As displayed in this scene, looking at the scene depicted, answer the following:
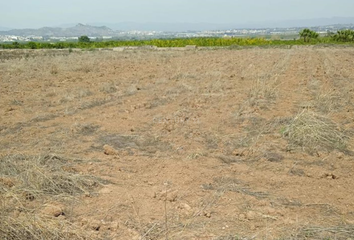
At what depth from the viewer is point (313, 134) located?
637cm

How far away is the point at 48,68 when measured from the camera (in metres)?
18.2

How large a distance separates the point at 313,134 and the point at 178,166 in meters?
2.75

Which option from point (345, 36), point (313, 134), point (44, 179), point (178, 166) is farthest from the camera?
point (345, 36)

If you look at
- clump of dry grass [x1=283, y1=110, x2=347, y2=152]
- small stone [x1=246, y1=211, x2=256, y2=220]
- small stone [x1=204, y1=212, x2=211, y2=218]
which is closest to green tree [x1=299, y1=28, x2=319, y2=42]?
clump of dry grass [x1=283, y1=110, x2=347, y2=152]

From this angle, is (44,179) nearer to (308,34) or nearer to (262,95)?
(262,95)

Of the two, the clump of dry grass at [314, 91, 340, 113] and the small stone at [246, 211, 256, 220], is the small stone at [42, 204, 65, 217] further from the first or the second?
the clump of dry grass at [314, 91, 340, 113]

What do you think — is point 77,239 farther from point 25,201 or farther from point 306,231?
point 306,231

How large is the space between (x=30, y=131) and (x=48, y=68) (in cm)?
1191

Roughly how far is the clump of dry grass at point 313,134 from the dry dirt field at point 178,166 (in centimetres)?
2

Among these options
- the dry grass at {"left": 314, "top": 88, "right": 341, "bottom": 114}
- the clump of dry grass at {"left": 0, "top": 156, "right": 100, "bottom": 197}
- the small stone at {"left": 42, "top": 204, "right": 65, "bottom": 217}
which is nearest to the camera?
the small stone at {"left": 42, "top": 204, "right": 65, "bottom": 217}

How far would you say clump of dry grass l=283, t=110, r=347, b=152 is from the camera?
6.20 metres

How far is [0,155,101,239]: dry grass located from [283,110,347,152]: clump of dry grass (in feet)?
12.3

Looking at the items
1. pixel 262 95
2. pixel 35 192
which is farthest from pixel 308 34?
pixel 35 192

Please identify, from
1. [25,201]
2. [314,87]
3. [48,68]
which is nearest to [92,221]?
[25,201]
